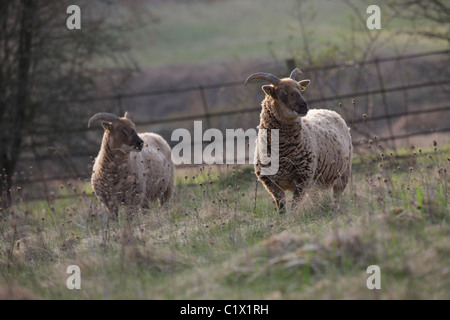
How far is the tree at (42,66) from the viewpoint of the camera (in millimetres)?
12812

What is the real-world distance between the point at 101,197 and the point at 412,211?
4395mm

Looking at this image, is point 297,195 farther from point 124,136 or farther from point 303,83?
point 124,136

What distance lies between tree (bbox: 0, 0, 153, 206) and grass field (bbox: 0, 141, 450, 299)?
6565 millimetres

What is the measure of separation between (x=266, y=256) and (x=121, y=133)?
12.1 feet

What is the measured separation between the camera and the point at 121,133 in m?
8.05

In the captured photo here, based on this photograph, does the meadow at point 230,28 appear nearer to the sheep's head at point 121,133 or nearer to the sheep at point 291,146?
the sheep at point 291,146

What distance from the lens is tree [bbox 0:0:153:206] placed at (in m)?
12.8

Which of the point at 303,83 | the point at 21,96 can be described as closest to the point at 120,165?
the point at 303,83

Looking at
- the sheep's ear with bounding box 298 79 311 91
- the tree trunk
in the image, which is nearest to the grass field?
the sheep's ear with bounding box 298 79 311 91

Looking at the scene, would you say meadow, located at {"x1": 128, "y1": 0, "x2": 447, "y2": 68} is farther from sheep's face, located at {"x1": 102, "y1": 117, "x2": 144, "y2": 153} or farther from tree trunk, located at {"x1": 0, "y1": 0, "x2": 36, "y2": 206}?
sheep's face, located at {"x1": 102, "y1": 117, "x2": 144, "y2": 153}

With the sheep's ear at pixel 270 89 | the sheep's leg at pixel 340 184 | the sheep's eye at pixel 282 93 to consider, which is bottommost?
the sheep's leg at pixel 340 184

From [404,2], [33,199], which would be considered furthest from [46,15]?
[404,2]

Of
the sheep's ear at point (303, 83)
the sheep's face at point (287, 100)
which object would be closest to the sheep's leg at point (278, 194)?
the sheep's face at point (287, 100)
